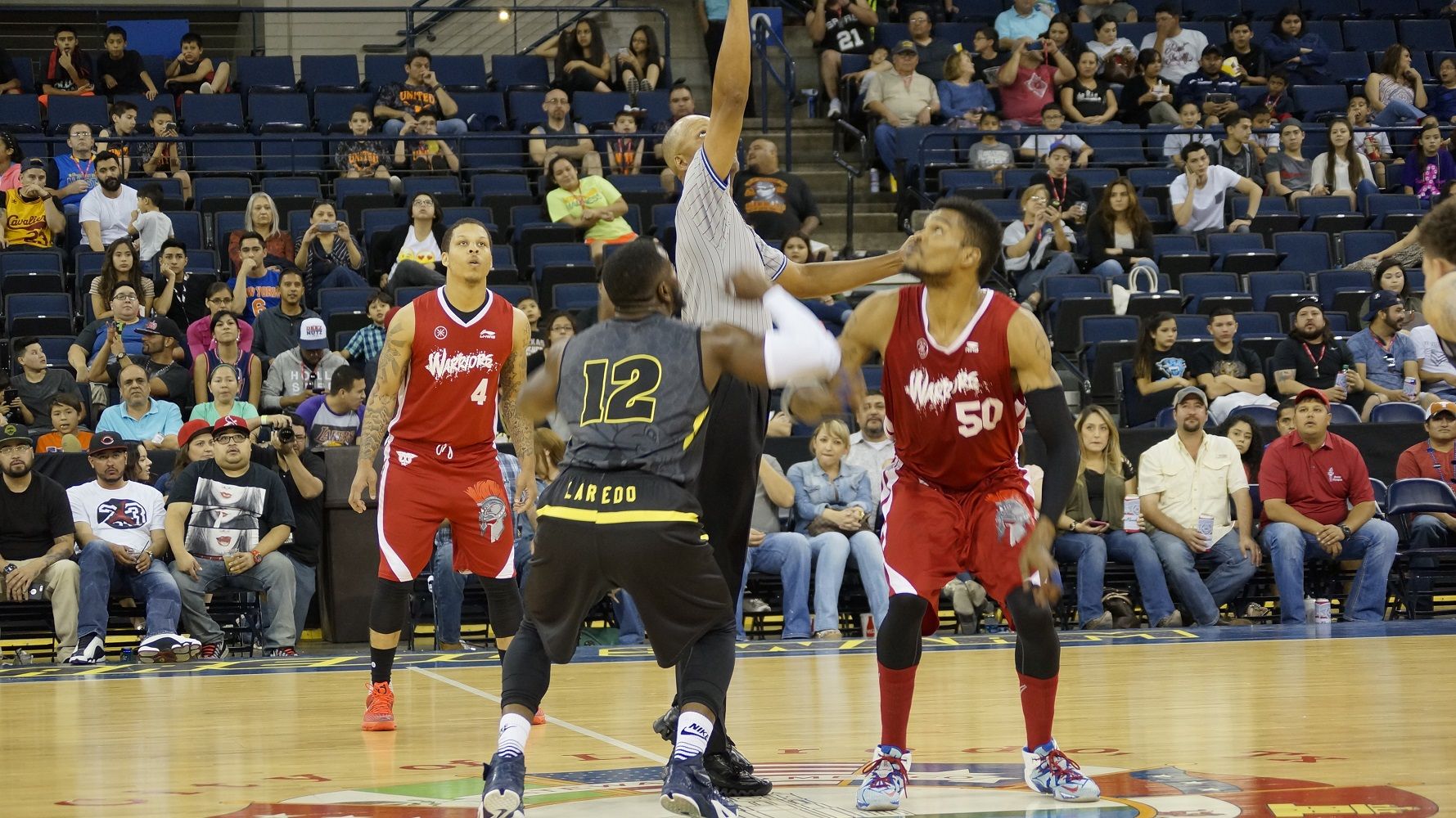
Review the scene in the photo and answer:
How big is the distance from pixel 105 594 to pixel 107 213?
474 centimetres

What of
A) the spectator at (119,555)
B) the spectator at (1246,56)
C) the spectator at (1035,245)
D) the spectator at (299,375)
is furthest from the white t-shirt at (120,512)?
the spectator at (1246,56)

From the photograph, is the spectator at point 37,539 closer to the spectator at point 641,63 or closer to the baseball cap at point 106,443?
the baseball cap at point 106,443

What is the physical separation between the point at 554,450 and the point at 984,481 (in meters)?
4.92

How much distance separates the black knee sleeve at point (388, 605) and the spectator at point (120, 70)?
10.9 metres

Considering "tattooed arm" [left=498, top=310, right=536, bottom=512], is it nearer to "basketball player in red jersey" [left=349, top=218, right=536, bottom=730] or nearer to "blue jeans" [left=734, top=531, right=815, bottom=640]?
"basketball player in red jersey" [left=349, top=218, right=536, bottom=730]

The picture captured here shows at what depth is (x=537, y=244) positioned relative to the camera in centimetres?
1305

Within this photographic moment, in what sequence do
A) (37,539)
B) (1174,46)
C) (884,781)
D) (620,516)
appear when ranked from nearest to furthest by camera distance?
(620,516), (884,781), (37,539), (1174,46)

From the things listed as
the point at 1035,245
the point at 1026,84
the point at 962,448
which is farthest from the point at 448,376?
the point at 1026,84

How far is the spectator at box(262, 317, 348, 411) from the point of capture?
1123cm

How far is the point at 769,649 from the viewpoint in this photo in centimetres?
895

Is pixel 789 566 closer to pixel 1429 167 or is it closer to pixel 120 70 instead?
pixel 1429 167

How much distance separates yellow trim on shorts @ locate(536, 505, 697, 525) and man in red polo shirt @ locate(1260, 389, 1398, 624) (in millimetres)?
6990

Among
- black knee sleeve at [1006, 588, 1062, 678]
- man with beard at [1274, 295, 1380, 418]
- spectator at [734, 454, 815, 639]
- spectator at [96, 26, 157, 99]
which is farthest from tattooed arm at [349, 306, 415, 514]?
spectator at [96, 26, 157, 99]

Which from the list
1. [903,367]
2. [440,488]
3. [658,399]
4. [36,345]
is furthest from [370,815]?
[36,345]
